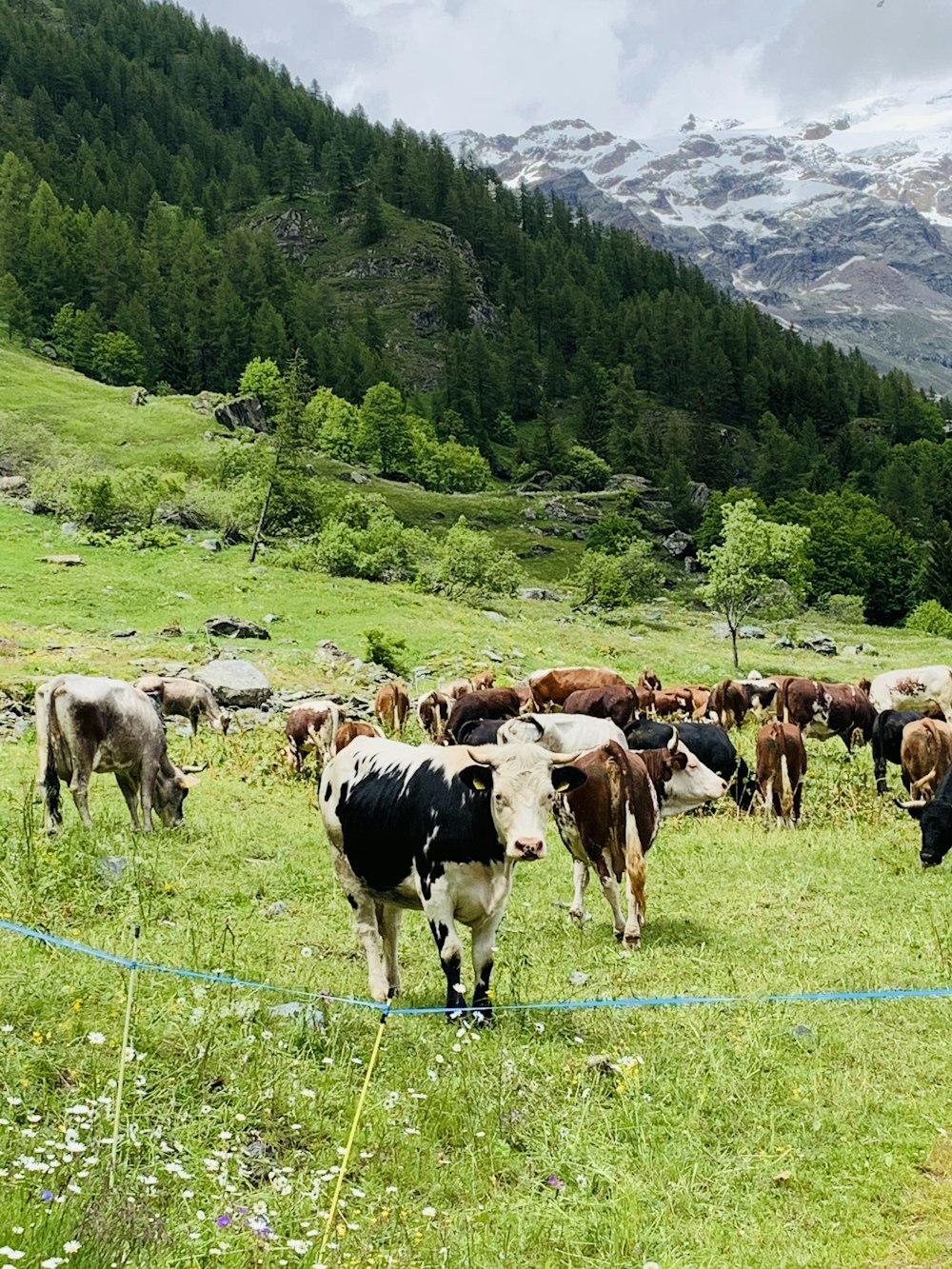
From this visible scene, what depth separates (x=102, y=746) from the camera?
1285 centimetres

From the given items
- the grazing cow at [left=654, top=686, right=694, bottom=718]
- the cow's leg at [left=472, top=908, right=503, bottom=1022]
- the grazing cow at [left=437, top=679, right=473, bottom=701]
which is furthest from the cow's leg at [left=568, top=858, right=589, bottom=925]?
the grazing cow at [left=654, top=686, right=694, bottom=718]

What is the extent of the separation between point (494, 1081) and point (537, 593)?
207 ft

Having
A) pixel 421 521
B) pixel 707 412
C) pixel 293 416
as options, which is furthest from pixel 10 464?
pixel 707 412

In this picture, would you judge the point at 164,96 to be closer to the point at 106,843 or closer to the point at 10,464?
the point at 10,464

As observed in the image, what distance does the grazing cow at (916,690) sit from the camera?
2425 cm

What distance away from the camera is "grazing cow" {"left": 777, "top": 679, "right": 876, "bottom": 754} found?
23266 mm

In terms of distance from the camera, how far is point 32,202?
12106 centimetres

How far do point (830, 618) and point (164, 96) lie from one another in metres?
164

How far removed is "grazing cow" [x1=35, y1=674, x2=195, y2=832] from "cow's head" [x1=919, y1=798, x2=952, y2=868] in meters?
10.0

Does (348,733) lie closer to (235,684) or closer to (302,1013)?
(235,684)

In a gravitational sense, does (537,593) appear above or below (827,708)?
below

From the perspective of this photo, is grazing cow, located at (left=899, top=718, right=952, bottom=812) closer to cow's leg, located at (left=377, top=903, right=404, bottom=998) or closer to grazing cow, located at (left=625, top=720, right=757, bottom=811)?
grazing cow, located at (left=625, top=720, right=757, bottom=811)

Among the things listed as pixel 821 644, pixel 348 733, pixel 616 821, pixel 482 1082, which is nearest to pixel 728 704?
pixel 348 733

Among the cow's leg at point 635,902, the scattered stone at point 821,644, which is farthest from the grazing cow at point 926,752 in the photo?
the scattered stone at point 821,644
